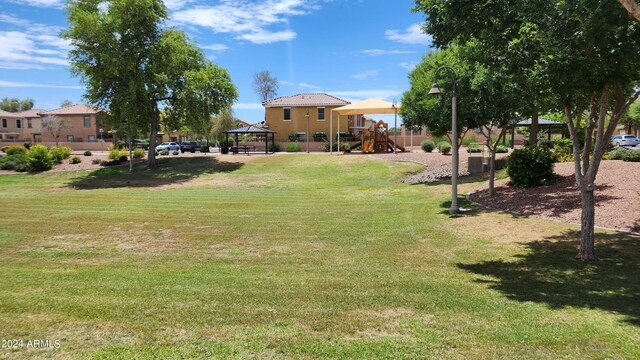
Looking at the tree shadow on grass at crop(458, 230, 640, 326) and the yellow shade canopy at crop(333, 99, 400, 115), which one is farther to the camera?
the yellow shade canopy at crop(333, 99, 400, 115)

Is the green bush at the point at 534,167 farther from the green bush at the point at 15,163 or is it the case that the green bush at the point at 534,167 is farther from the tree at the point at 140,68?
the green bush at the point at 15,163

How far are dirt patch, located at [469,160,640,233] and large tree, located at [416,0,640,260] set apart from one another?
3.65 m

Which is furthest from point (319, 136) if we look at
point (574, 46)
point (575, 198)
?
point (574, 46)

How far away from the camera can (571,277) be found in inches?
291

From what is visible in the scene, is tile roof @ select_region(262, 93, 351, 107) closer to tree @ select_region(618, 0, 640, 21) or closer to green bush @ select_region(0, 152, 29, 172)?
green bush @ select_region(0, 152, 29, 172)

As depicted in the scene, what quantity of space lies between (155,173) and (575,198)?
30192 mm

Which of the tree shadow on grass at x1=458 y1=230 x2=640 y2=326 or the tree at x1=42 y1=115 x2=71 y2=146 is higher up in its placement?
the tree at x1=42 y1=115 x2=71 y2=146

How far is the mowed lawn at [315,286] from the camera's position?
15.7 ft

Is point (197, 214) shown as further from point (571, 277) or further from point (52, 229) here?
point (571, 277)

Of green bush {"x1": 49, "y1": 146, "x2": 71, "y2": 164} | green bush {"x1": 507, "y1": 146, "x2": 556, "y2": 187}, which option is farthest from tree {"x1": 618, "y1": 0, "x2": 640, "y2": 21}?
Result: green bush {"x1": 49, "y1": 146, "x2": 71, "y2": 164}

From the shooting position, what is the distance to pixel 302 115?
55812 millimetres

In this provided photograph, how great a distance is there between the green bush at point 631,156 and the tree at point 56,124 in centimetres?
7892

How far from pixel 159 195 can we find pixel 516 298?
20397 mm

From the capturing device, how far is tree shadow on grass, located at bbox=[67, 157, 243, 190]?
102ft
